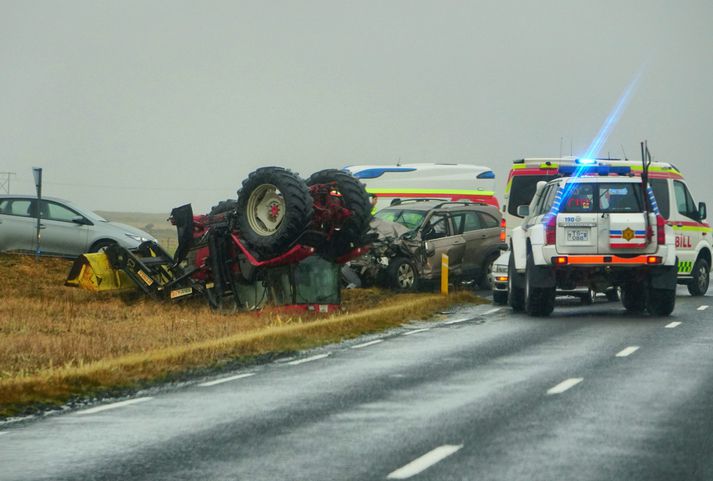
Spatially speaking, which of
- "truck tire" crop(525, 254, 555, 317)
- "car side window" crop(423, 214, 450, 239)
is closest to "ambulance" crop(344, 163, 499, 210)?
"car side window" crop(423, 214, 450, 239)

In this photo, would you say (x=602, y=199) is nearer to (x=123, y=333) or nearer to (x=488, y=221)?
(x=123, y=333)

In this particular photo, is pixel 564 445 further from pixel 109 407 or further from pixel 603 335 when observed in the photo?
pixel 603 335

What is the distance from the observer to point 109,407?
12414 mm

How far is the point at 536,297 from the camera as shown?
23375mm

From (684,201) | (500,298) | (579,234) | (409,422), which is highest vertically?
(684,201)

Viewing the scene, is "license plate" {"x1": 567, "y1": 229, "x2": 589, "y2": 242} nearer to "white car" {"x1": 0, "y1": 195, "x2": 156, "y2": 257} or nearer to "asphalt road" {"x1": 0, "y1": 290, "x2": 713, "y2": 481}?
"asphalt road" {"x1": 0, "y1": 290, "x2": 713, "y2": 481}

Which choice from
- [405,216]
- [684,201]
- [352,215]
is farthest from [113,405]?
[405,216]

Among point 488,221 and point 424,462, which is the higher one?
point 488,221

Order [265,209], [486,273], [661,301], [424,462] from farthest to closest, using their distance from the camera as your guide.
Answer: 1. [486,273]
2. [661,301]
3. [265,209]
4. [424,462]

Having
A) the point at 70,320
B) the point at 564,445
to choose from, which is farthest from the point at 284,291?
the point at 564,445

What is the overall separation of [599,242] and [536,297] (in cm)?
152

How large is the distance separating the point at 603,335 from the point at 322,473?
11.5 metres

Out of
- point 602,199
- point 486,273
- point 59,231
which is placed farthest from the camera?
point 486,273

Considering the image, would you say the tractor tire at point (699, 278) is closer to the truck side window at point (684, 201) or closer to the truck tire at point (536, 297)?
the truck side window at point (684, 201)
